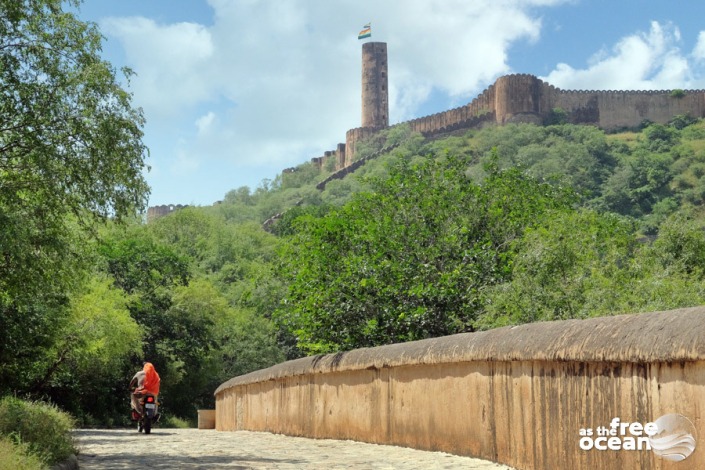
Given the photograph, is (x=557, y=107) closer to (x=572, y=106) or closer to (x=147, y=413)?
(x=572, y=106)

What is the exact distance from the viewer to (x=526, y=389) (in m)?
8.46

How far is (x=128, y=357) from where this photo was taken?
131 ft

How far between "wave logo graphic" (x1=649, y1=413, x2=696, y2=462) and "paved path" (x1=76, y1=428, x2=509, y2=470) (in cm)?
272

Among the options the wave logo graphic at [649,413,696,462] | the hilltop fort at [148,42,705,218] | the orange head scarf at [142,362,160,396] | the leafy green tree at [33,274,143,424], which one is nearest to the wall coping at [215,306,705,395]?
the wave logo graphic at [649,413,696,462]

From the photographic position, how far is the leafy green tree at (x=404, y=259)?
74.3ft

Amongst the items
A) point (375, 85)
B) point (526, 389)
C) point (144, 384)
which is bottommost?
point (526, 389)

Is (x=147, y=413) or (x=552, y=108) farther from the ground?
(x=552, y=108)

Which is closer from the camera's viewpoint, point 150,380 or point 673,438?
point 673,438

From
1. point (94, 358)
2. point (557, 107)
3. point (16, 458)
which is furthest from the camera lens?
point (557, 107)

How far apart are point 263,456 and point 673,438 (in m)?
6.27

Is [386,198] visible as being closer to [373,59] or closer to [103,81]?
[103,81]

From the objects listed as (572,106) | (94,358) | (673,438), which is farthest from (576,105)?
(673,438)

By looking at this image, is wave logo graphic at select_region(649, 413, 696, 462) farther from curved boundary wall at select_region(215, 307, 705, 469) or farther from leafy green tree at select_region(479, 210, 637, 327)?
leafy green tree at select_region(479, 210, 637, 327)

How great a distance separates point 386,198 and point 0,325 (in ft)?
33.5
